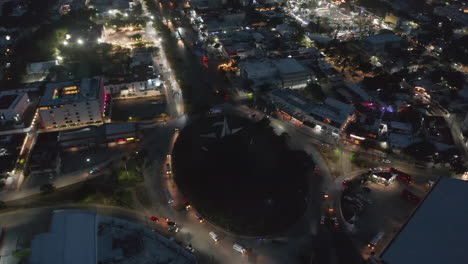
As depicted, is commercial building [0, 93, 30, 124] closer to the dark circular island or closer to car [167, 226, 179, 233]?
the dark circular island

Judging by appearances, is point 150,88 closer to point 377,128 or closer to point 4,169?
point 4,169

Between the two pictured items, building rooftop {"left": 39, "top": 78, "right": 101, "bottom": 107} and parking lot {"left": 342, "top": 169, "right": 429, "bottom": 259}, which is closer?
parking lot {"left": 342, "top": 169, "right": 429, "bottom": 259}

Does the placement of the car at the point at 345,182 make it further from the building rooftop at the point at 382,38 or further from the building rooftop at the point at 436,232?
the building rooftop at the point at 382,38

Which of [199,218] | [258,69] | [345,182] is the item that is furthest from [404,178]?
[258,69]

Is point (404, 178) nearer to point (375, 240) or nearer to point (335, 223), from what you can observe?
point (375, 240)

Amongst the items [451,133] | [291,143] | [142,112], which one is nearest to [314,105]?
[291,143]

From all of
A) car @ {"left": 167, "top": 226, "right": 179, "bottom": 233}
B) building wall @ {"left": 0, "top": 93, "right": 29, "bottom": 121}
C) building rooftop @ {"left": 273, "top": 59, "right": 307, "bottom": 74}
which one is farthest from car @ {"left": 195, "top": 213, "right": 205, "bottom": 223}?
building rooftop @ {"left": 273, "top": 59, "right": 307, "bottom": 74}
